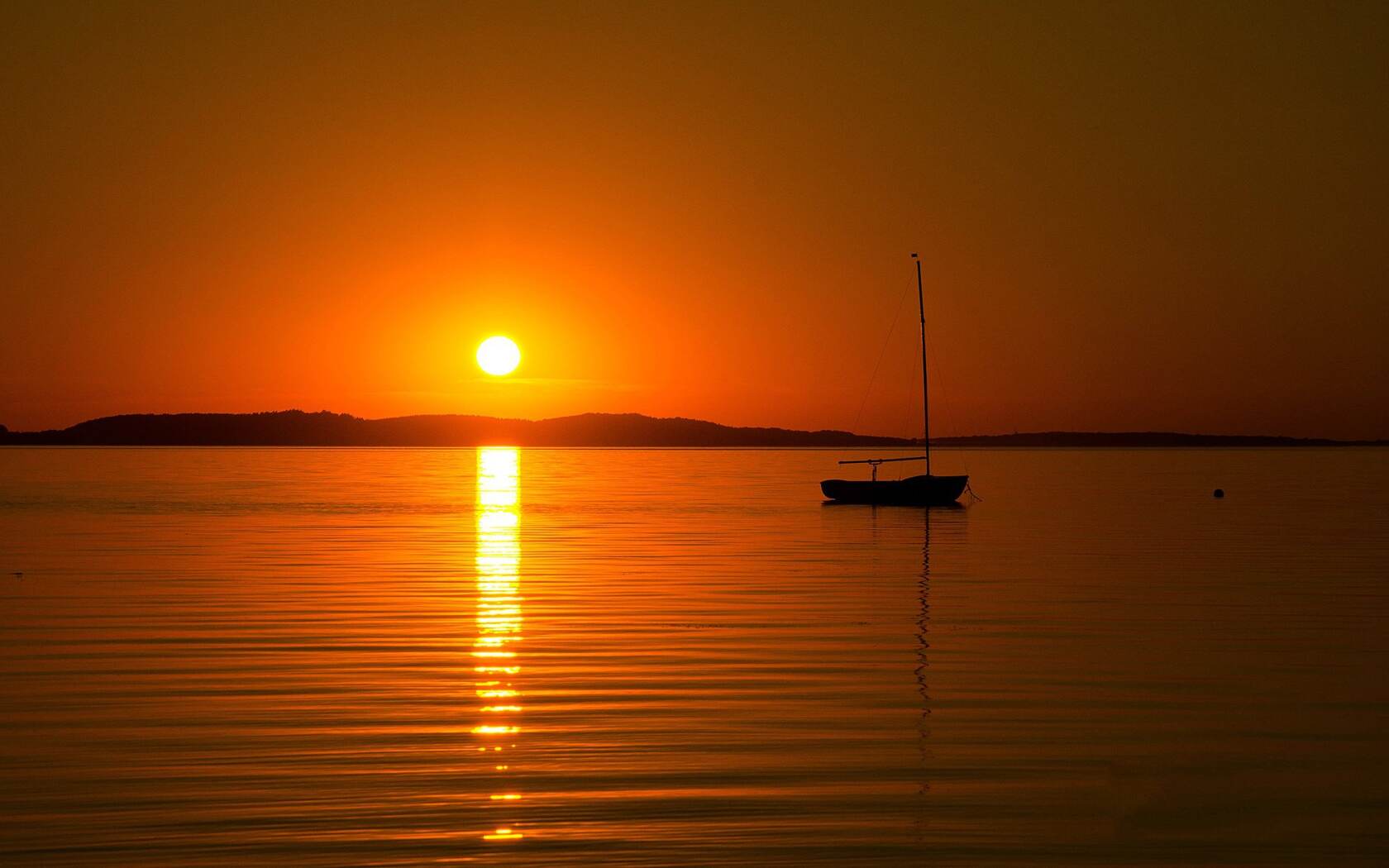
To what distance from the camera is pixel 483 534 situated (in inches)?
2286

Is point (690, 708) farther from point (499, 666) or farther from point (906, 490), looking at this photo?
point (906, 490)

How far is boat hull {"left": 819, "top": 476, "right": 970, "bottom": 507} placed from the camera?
81875 millimetres

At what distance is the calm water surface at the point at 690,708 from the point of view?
12.6m

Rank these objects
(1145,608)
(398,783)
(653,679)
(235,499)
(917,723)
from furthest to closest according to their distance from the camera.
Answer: (235,499), (1145,608), (653,679), (917,723), (398,783)

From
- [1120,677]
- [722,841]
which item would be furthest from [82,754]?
[1120,677]

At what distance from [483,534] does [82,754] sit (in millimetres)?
42429

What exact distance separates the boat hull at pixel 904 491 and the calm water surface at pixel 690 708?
116ft

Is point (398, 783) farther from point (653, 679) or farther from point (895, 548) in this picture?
point (895, 548)

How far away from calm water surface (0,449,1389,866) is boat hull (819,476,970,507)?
116 feet

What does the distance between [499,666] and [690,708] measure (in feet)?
16.8

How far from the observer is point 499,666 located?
893 inches

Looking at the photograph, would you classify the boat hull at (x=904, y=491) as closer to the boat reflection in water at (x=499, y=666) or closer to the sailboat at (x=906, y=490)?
the sailboat at (x=906, y=490)

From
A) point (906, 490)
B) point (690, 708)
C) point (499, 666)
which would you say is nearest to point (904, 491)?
point (906, 490)

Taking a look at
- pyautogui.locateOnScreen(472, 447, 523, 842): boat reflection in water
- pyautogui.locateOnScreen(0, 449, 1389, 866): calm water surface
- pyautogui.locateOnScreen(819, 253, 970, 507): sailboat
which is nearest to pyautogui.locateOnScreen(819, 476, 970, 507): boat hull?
pyautogui.locateOnScreen(819, 253, 970, 507): sailboat
